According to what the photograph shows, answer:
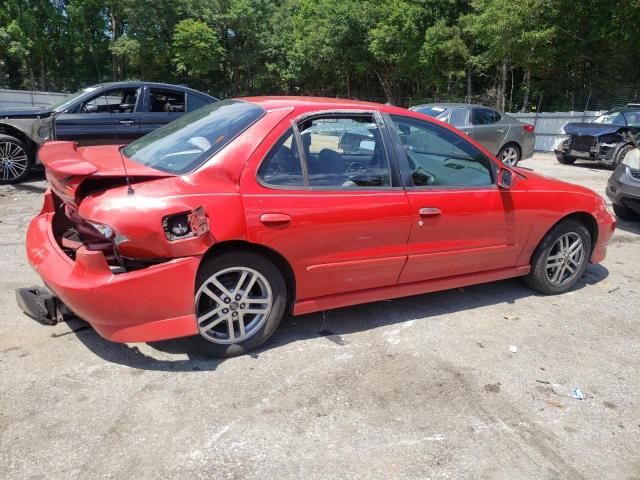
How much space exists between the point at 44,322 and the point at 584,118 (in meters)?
20.9

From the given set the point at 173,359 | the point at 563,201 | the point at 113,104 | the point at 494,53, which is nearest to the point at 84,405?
the point at 173,359

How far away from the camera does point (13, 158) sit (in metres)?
8.08

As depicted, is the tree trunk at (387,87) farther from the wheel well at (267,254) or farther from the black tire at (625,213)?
the wheel well at (267,254)

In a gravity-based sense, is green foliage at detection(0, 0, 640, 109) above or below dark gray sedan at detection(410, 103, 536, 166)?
above

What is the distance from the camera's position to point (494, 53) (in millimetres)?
21812

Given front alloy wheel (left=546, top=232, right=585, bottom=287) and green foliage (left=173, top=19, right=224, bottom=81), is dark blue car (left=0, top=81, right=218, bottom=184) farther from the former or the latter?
green foliage (left=173, top=19, right=224, bottom=81)

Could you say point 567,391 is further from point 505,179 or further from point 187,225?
point 187,225

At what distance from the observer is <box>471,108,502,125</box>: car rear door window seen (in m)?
11.9

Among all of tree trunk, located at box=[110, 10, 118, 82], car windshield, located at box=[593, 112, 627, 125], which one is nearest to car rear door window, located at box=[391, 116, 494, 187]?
car windshield, located at box=[593, 112, 627, 125]

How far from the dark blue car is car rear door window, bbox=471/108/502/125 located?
656 centimetres

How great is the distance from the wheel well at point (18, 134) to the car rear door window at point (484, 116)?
8878 millimetres

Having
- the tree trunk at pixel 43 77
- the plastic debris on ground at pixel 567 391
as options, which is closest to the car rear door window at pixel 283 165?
the plastic debris on ground at pixel 567 391

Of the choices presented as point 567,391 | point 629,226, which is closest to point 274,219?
point 567,391

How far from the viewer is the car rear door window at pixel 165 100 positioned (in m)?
8.72
